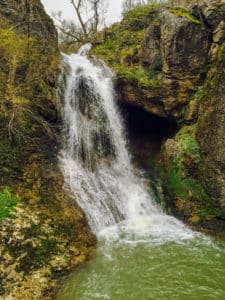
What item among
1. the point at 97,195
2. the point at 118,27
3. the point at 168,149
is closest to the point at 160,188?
the point at 168,149

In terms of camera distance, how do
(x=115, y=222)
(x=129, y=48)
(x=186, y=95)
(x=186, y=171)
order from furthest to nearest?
(x=129, y=48) → (x=186, y=95) → (x=186, y=171) → (x=115, y=222)

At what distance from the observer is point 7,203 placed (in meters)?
6.52

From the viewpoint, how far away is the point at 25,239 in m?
6.07

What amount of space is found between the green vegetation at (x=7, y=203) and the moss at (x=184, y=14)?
893 centimetres

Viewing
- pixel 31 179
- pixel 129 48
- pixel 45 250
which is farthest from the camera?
pixel 129 48

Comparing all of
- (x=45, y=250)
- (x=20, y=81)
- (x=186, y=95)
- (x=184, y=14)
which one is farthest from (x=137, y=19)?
(x=45, y=250)

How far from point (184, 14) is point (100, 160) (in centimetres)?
664

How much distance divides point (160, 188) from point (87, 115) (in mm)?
4136

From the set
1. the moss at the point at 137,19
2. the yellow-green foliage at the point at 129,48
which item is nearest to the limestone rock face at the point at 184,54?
the yellow-green foliage at the point at 129,48

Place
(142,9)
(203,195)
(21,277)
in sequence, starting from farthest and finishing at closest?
1. (142,9)
2. (203,195)
3. (21,277)

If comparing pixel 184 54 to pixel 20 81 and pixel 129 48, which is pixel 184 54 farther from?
pixel 20 81

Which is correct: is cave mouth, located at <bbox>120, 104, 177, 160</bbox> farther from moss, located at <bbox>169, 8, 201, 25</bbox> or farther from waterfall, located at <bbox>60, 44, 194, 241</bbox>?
moss, located at <bbox>169, 8, 201, 25</bbox>

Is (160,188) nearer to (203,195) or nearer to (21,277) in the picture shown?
(203,195)

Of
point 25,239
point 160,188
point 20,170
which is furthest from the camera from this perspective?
point 160,188
